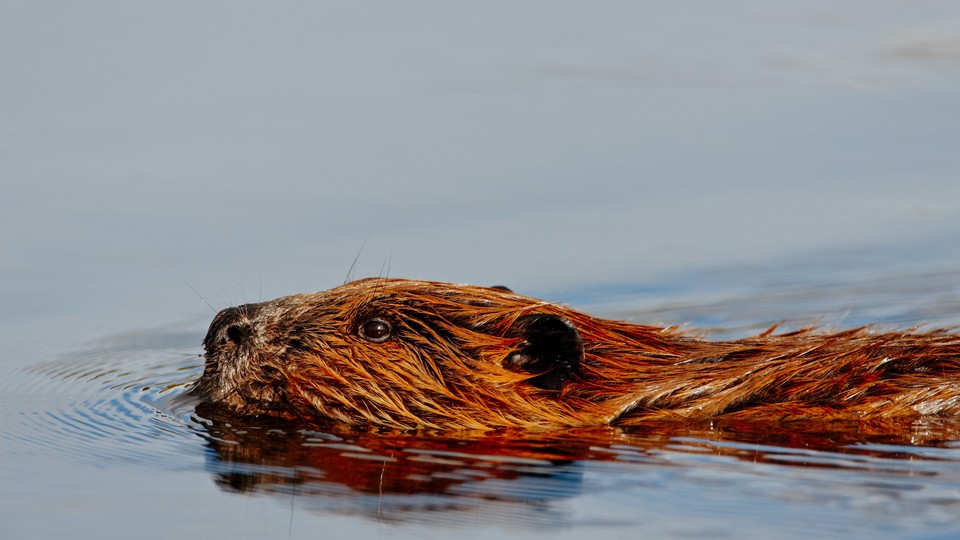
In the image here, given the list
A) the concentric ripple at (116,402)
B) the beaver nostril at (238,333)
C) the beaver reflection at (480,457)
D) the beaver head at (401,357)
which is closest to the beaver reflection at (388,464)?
the beaver reflection at (480,457)

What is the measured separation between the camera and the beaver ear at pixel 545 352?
6.68 m

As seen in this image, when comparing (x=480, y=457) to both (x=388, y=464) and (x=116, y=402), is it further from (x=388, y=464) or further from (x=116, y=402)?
(x=116, y=402)

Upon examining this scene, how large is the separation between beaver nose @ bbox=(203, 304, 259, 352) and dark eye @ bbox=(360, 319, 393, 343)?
519 mm

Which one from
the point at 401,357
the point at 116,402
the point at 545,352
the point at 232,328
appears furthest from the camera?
the point at 116,402

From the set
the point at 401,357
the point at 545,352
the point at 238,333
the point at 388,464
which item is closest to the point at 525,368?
the point at 545,352

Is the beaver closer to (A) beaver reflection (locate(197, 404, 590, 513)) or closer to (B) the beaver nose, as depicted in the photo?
(B) the beaver nose

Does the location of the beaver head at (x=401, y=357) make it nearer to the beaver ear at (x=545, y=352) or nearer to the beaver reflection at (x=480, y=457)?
the beaver ear at (x=545, y=352)

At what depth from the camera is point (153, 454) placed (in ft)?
21.5

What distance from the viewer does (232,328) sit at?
7.07 m

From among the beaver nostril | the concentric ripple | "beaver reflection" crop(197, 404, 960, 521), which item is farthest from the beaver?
the concentric ripple

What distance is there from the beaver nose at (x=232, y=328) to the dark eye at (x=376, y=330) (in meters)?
0.52

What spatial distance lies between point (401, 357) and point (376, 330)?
0.57 ft

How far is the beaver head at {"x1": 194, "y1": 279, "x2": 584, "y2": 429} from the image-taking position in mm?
6738

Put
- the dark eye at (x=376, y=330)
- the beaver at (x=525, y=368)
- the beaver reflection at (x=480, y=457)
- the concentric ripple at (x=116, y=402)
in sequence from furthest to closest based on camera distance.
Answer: the dark eye at (x=376, y=330) < the concentric ripple at (x=116, y=402) < the beaver at (x=525, y=368) < the beaver reflection at (x=480, y=457)
